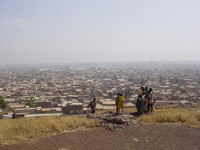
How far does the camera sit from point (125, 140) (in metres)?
5.16

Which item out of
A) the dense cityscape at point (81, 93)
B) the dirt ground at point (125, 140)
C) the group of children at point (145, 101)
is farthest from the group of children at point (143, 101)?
the dense cityscape at point (81, 93)

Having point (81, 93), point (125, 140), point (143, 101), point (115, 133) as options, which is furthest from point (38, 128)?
point (81, 93)

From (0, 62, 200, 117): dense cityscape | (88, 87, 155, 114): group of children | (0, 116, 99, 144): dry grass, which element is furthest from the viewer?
(0, 62, 200, 117): dense cityscape

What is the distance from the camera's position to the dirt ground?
15.7 ft

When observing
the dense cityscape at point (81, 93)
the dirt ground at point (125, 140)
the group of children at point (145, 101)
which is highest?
the group of children at point (145, 101)

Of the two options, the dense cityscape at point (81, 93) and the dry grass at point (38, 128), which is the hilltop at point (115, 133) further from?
the dense cityscape at point (81, 93)

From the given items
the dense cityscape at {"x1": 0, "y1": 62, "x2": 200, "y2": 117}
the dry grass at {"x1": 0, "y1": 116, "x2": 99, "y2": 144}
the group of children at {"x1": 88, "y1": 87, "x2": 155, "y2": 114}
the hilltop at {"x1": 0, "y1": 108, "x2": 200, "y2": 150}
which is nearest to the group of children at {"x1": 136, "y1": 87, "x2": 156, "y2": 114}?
the group of children at {"x1": 88, "y1": 87, "x2": 155, "y2": 114}

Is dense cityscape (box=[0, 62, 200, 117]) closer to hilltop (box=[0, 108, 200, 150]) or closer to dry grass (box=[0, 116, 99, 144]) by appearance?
dry grass (box=[0, 116, 99, 144])

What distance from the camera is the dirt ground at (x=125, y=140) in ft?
15.7

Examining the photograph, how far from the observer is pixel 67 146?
4.80 metres

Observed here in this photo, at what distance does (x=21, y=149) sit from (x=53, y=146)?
0.69 metres

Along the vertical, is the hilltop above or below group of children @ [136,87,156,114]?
below

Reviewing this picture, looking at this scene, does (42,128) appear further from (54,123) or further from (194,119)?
(194,119)

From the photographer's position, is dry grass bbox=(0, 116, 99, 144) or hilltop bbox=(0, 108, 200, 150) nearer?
hilltop bbox=(0, 108, 200, 150)
